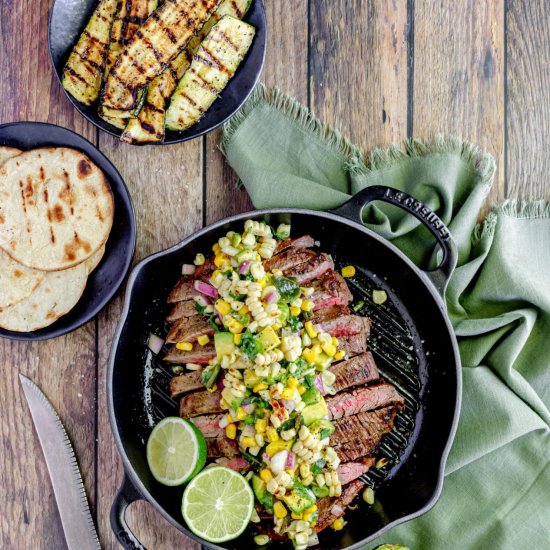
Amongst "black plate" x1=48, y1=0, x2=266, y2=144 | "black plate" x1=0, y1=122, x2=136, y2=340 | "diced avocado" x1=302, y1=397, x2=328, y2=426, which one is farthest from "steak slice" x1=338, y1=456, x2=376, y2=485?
"black plate" x1=48, y1=0, x2=266, y2=144

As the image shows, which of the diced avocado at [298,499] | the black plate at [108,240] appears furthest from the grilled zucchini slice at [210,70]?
the diced avocado at [298,499]

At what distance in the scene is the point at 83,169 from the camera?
129 inches

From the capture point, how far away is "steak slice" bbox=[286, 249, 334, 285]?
3.32 m

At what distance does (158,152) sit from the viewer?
3.52 m

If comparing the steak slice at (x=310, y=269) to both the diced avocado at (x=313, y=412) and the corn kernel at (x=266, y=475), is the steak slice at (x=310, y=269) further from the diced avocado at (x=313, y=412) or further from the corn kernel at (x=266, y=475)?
the corn kernel at (x=266, y=475)

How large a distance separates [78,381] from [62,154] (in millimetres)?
1185

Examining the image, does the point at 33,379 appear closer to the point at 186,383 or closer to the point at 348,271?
the point at 186,383

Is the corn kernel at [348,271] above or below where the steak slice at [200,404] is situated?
above

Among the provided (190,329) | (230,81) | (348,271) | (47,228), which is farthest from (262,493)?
(230,81)

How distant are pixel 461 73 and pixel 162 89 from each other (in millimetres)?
1620

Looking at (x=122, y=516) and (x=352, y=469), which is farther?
(x=352, y=469)

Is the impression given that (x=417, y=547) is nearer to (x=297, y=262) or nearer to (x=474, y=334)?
(x=474, y=334)

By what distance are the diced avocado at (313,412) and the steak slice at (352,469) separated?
360 millimetres

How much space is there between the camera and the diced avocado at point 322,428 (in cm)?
307
